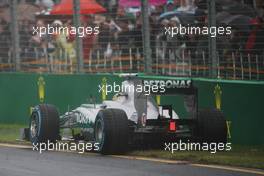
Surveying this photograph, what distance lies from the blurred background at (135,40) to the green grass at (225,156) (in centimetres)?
174

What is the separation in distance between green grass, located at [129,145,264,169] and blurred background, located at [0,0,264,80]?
5.72 ft

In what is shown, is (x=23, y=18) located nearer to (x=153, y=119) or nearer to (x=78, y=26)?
(x=78, y=26)

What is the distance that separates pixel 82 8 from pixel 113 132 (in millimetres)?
7130

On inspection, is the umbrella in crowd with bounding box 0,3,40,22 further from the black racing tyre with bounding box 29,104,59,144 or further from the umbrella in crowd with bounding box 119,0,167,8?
the black racing tyre with bounding box 29,104,59,144

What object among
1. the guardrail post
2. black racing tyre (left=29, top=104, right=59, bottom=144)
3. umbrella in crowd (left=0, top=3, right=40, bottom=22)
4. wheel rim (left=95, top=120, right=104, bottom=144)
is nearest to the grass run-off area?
wheel rim (left=95, top=120, right=104, bottom=144)

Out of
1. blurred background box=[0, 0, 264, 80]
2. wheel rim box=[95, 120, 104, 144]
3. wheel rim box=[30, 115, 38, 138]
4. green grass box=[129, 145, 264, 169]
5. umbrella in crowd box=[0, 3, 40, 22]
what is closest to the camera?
green grass box=[129, 145, 264, 169]

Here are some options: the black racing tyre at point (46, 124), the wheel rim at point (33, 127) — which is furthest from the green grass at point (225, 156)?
the wheel rim at point (33, 127)

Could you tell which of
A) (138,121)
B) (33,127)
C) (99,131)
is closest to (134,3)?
(33,127)

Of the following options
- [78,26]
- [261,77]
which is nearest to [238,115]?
[261,77]

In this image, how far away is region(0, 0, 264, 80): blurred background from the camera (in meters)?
15.1

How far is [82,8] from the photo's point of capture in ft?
63.6

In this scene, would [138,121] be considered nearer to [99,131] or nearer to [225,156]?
[99,131]

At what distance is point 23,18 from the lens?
20.1m

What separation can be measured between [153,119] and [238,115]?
202cm
